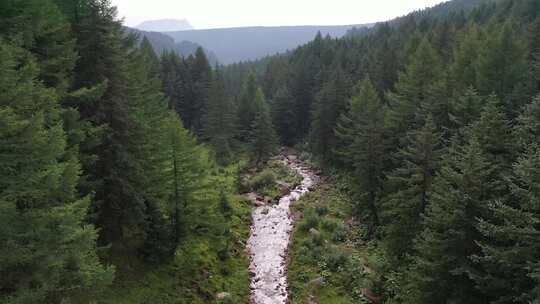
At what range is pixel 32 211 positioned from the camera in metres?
13.1

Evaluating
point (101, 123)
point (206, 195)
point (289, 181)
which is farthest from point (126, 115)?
point (289, 181)

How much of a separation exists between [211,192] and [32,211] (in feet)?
52.7

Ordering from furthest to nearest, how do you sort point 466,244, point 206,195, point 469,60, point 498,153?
point 469,60
point 206,195
point 498,153
point 466,244

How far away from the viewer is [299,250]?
1261 inches

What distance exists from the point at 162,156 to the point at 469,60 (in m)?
33.1

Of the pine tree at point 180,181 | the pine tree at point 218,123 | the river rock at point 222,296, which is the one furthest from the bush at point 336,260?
the pine tree at point 218,123

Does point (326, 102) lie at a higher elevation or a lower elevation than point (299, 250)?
higher

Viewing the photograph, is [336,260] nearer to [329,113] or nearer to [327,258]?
[327,258]

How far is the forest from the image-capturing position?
44.7ft

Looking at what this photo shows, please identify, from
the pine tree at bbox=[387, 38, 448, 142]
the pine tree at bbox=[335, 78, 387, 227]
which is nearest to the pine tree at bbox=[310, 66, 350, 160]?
the pine tree at bbox=[387, 38, 448, 142]

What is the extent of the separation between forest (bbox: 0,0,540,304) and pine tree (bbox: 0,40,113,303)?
6 centimetres

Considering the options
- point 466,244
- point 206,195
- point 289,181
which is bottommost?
point 289,181

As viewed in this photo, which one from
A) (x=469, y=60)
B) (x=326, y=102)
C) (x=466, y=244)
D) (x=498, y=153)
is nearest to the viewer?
(x=466, y=244)

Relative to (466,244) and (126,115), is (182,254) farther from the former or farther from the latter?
(466,244)
